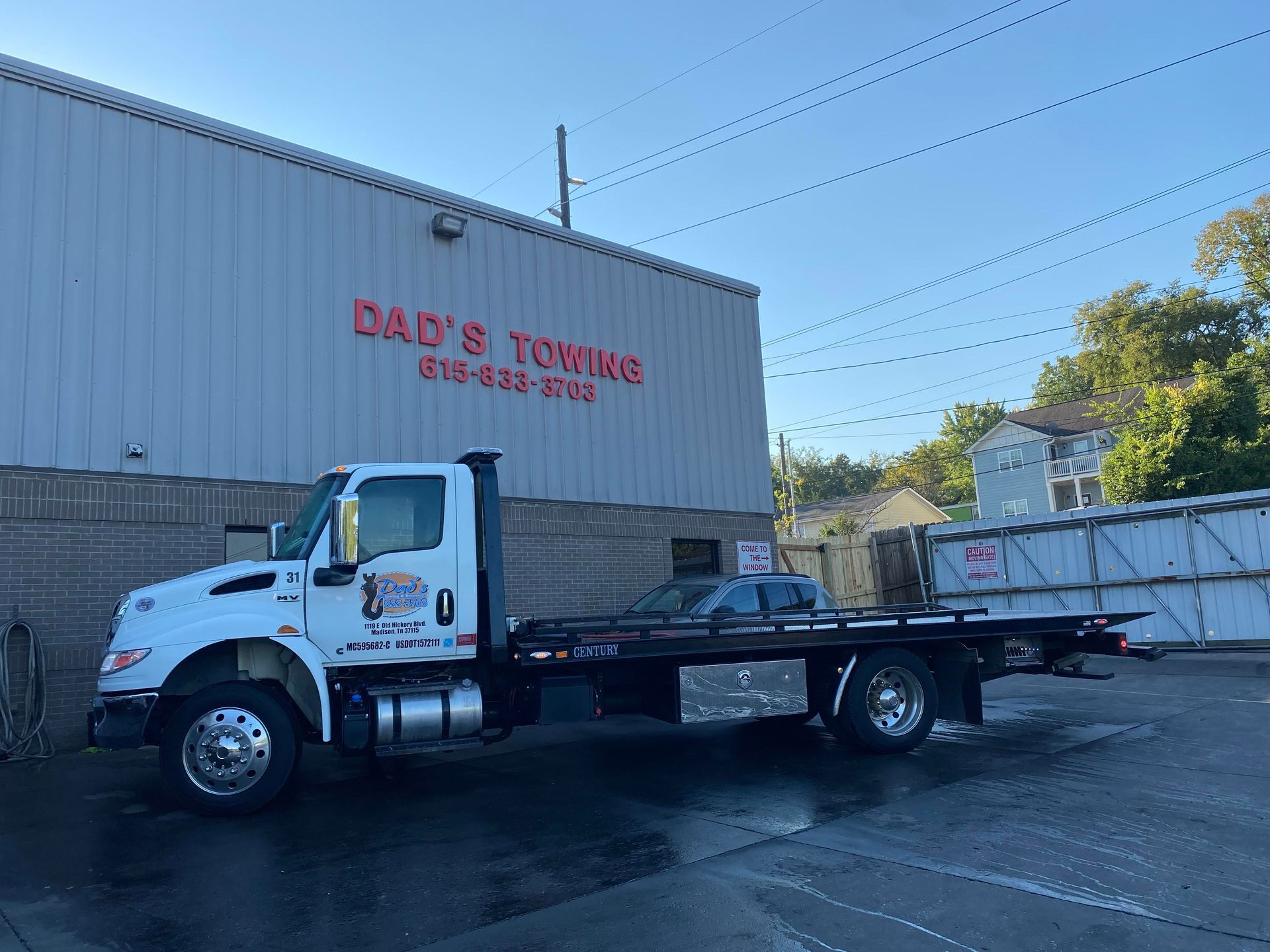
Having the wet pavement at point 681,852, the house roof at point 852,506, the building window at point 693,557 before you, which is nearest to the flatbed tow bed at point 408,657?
the wet pavement at point 681,852

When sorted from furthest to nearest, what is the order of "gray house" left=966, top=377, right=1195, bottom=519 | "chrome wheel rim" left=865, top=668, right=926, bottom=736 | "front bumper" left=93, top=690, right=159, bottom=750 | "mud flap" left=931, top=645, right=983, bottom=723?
"gray house" left=966, top=377, right=1195, bottom=519
"mud flap" left=931, top=645, right=983, bottom=723
"chrome wheel rim" left=865, top=668, right=926, bottom=736
"front bumper" left=93, top=690, right=159, bottom=750

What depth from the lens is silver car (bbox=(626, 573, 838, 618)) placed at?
420 inches

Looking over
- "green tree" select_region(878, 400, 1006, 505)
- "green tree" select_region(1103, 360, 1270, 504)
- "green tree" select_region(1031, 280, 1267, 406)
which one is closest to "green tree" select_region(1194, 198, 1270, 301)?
"green tree" select_region(1031, 280, 1267, 406)

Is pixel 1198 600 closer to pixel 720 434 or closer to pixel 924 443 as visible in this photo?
pixel 720 434

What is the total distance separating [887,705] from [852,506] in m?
53.9

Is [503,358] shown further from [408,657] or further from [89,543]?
[408,657]

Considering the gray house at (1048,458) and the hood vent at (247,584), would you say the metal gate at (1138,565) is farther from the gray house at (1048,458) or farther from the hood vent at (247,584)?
the gray house at (1048,458)

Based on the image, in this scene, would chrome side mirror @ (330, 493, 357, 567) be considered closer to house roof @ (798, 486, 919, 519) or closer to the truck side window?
the truck side window

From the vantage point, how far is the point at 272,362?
11.8 m

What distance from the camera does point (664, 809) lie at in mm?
6832

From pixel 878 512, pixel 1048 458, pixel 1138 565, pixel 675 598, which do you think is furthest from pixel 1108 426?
pixel 675 598

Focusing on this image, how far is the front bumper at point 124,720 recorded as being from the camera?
658 centimetres

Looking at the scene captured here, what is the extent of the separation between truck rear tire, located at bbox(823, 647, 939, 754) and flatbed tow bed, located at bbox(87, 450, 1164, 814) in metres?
0.02

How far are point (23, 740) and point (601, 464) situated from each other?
869 centimetres
